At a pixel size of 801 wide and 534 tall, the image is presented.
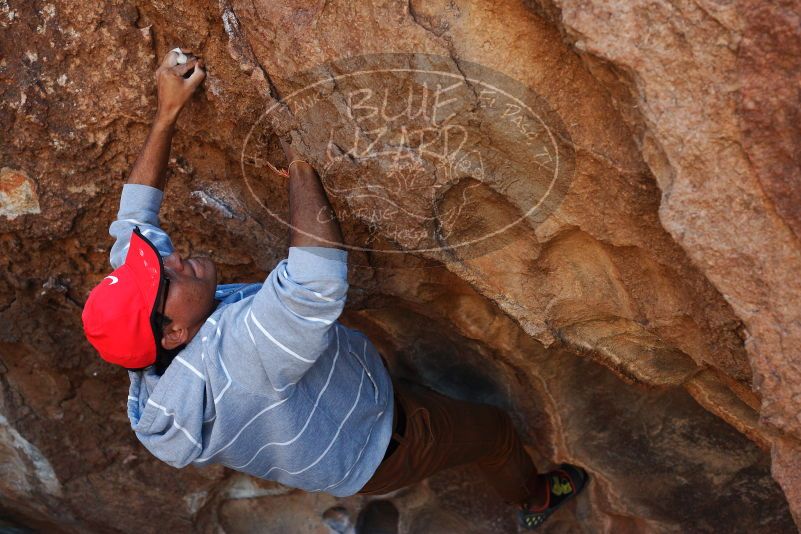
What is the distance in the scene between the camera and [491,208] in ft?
4.99

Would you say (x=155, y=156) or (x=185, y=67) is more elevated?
(x=185, y=67)

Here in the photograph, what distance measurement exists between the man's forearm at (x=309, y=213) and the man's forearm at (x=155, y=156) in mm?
302

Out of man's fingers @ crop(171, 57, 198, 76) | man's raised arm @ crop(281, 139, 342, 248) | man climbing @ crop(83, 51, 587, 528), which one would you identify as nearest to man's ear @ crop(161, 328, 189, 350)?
man climbing @ crop(83, 51, 587, 528)

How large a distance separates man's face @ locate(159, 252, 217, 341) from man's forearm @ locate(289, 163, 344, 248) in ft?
0.71

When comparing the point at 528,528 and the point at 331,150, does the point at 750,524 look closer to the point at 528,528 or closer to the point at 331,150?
the point at 528,528

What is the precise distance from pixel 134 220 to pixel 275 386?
506 millimetres

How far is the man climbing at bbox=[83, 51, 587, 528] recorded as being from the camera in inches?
53.2

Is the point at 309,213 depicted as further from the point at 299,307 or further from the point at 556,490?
the point at 556,490

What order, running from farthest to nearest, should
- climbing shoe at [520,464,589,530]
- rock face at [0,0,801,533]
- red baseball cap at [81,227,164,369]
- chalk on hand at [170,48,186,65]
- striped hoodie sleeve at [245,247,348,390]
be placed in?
climbing shoe at [520,464,589,530], chalk on hand at [170,48,186,65], red baseball cap at [81,227,164,369], striped hoodie sleeve at [245,247,348,390], rock face at [0,0,801,533]

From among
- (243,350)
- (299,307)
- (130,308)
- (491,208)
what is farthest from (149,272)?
(491,208)

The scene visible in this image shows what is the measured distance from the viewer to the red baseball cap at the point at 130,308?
142 cm

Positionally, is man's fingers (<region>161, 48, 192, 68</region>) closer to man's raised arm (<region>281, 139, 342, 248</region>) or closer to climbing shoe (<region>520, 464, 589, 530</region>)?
man's raised arm (<region>281, 139, 342, 248</region>)

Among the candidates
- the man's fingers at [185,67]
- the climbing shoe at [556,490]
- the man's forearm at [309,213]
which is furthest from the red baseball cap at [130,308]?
the climbing shoe at [556,490]

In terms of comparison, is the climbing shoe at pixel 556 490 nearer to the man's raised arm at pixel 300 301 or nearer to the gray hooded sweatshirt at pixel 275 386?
the gray hooded sweatshirt at pixel 275 386
